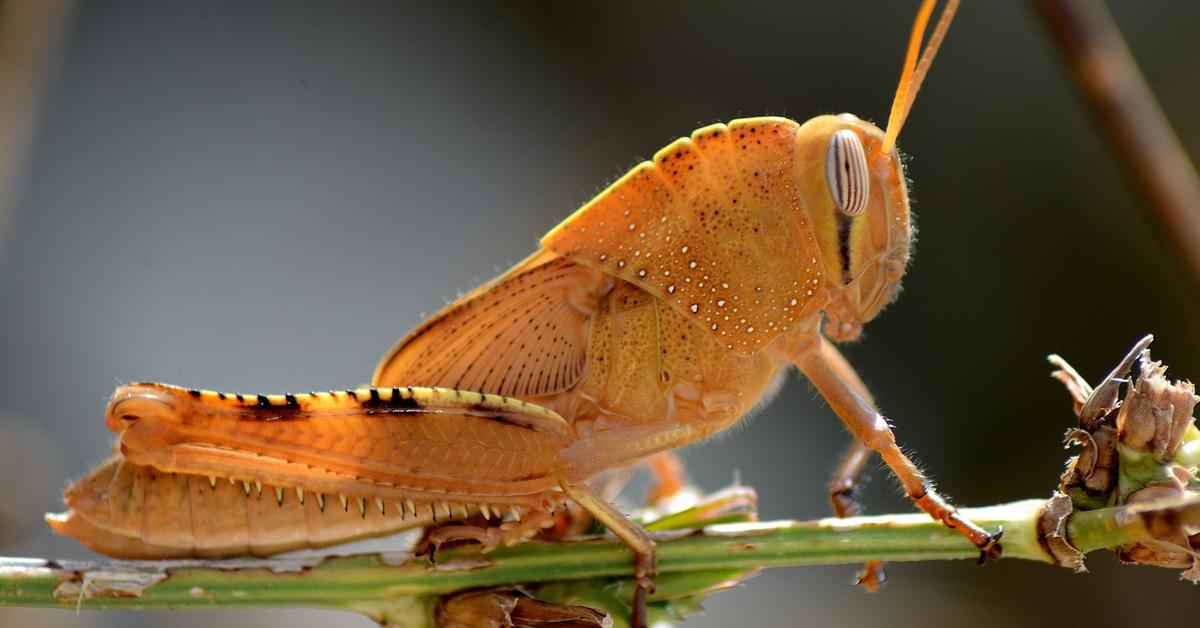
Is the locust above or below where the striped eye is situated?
below

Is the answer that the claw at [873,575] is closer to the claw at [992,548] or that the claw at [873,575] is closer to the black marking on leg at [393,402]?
the claw at [992,548]

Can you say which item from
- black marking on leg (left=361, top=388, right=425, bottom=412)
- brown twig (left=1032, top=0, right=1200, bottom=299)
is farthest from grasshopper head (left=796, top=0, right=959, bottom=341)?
black marking on leg (left=361, top=388, right=425, bottom=412)

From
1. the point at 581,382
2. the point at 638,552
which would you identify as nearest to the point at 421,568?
the point at 638,552

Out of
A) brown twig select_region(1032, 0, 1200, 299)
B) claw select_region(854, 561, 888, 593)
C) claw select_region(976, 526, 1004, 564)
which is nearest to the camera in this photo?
brown twig select_region(1032, 0, 1200, 299)

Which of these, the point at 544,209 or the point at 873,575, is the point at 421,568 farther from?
the point at 544,209

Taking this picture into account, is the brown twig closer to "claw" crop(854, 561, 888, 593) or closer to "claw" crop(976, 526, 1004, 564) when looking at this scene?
"claw" crop(976, 526, 1004, 564)

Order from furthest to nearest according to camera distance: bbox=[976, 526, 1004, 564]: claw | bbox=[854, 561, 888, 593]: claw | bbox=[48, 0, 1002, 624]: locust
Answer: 1. bbox=[854, 561, 888, 593]: claw
2. bbox=[48, 0, 1002, 624]: locust
3. bbox=[976, 526, 1004, 564]: claw

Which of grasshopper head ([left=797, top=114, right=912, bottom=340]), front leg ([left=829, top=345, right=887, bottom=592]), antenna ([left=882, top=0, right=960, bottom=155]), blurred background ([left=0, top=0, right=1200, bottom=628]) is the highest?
blurred background ([left=0, top=0, right=1200, bottom=628])

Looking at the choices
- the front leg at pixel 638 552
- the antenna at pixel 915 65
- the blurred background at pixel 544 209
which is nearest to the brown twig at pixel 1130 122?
the antenna at pixel 915 65
